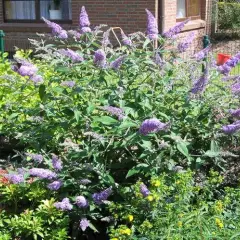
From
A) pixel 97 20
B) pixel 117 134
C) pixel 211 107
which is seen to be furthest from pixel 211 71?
pixel 97 20

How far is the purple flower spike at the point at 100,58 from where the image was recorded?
3717 mm

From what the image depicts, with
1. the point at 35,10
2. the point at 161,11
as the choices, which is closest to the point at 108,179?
the point at 161,11

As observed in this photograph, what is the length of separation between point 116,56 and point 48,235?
1.46 metres

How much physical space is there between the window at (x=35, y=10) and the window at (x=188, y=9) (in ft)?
10.1

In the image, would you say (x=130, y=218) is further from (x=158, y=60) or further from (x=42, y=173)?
(x=158, y=60)

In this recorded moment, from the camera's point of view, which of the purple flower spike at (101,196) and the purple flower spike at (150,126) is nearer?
the purple flower spike at (150,126)

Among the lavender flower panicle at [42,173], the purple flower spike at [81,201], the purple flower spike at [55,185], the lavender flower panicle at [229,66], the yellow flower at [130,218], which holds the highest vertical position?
the lavender flower panicle at [229,66]

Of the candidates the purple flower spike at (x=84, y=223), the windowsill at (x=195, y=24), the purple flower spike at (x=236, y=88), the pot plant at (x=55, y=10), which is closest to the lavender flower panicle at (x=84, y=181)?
the purple flower spike at (x=84, y=223)

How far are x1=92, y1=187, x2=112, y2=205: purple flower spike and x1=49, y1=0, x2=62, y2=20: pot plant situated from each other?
37.0 feet

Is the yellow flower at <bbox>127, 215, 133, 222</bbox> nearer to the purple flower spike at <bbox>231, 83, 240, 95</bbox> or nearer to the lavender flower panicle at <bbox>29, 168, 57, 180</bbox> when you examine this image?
the lavender flower panicle at <bbox>29, 168, 57, 180</bbox>

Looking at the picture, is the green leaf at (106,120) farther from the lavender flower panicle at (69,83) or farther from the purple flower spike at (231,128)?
the purple flower spike at (231,128)

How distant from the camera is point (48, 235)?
3.88 m

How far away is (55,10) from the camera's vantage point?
14609 millimetres

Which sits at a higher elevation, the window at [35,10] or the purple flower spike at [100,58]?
the window at [35,10]
